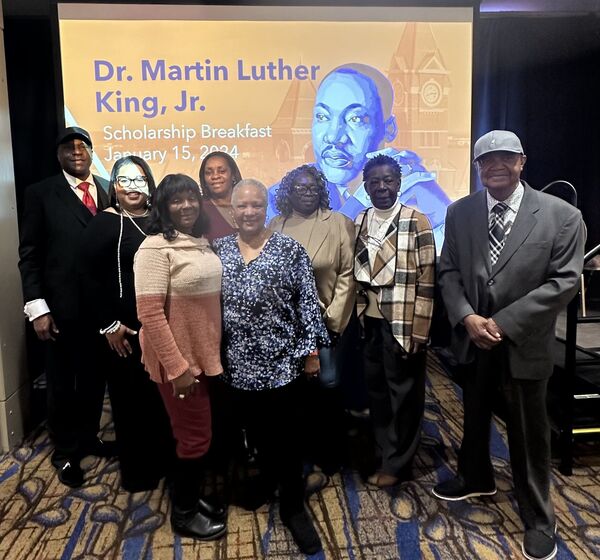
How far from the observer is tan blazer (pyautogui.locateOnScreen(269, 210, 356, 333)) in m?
2.12

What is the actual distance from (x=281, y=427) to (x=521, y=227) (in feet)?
3.76

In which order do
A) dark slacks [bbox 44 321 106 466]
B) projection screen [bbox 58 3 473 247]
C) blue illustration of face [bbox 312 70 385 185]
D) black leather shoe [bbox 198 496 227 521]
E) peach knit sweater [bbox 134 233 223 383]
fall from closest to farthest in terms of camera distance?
peach knit sweater [bbox 134 233 223 383] < black leather shoe [bbox 198 496 227 521] < dark slacks [bbox 44 321 106 466] < projection screen [bbox 58 3 473 247] < blue illustration of face [bbox 312 70 385 185]

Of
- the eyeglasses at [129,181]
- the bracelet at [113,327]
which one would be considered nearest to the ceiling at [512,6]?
the eyeglasses at [129,181]

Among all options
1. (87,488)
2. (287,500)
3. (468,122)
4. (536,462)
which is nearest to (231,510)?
(287,500)

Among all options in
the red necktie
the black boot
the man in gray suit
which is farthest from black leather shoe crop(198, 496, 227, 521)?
the red necktie

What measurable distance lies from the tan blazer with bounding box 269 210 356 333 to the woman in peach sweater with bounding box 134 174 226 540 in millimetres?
519

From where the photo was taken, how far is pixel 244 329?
174cm

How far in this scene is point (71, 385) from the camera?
246cm

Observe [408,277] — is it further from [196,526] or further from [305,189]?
[196,526]

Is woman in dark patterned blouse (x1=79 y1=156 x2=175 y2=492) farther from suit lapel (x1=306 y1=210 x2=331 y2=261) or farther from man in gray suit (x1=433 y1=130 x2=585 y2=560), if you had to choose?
man in gray suit (x1=433 y1=130 x2=585 y2=560)

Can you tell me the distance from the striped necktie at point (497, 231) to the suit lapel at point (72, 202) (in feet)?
5.84

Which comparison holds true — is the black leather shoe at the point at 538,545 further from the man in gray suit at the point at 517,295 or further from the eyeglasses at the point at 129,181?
the eyeglasses at the point at 129,181

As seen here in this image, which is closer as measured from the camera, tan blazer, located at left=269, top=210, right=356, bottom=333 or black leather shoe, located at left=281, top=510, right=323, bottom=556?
black leather shoe, located at left=281, top=510, right=323, bottom=556

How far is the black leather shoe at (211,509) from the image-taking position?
200cm
